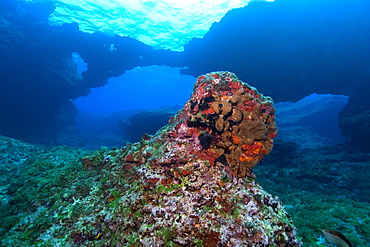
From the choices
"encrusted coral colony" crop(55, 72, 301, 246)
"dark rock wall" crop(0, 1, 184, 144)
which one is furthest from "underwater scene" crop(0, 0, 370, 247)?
"dark rock wall" crop(0, 1, 184, 144)

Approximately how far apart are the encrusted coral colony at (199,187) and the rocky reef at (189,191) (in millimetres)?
16

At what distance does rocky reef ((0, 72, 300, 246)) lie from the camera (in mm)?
2713

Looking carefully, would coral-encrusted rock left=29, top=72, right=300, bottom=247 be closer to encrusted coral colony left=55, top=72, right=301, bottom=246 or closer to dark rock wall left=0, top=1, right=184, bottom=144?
encrusted coral colony left=55, top=72, right=301, bottom=246

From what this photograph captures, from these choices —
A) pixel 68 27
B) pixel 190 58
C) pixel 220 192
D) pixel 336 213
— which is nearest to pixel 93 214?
pixel 220 192

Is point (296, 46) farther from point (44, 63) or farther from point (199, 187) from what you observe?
point (44, 63)

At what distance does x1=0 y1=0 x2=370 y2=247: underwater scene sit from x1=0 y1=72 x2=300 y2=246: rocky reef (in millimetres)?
25

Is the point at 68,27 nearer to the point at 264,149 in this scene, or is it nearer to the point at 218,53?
the point at 218,53

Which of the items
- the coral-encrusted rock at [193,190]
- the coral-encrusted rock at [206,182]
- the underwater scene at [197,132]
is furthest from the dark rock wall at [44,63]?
the coral-encrusted rock at [206,182]

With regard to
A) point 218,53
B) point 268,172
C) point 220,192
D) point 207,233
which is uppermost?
point 218,53

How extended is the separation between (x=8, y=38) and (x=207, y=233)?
26.6 metres

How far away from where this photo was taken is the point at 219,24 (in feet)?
65.3

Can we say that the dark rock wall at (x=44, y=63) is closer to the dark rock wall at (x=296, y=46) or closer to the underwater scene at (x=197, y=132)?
the underwater scene at (x=197, y=132)

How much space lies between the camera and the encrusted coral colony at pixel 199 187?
8.84 feet

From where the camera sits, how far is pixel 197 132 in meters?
4.19
